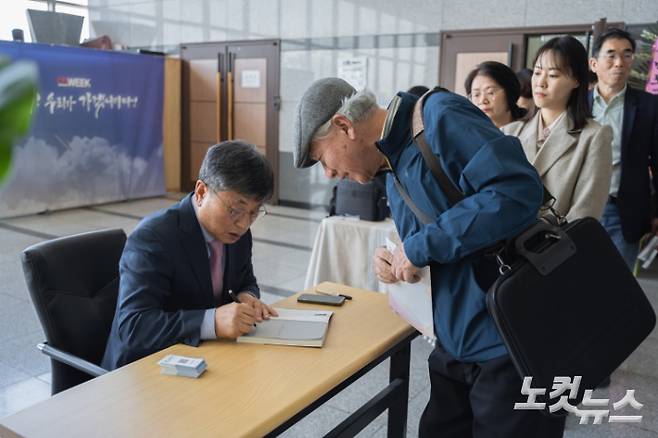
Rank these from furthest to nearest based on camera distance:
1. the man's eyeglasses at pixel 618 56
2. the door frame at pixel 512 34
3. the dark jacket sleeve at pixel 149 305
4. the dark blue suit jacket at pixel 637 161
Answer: the door frame at pixel 512 34 < the man's eyeglasses at pixel 618 56 < the dark blue suit jacket at pixel 637 161 < the dark jacket sleeve at pixel 149 305

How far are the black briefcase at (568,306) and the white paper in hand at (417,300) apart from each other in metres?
0.18

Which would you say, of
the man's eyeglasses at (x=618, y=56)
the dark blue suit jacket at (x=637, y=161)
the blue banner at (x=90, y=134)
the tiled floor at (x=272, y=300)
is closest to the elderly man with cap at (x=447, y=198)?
the tiled floor at (x=272, y=300)

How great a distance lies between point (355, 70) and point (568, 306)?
5.71 meters

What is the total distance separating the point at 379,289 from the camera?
2.97 metres

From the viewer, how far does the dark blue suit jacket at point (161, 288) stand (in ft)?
4.77

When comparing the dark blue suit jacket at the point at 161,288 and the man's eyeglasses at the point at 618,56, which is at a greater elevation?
the man's eyeglasses at the point at 618,56

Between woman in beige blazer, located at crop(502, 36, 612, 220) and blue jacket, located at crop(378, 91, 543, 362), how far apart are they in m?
0.85

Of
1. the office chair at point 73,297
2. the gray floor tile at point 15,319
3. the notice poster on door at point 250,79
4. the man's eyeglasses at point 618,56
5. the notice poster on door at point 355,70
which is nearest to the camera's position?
the office chair at point 73,297

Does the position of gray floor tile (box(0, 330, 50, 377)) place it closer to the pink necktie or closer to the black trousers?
the pink necktie

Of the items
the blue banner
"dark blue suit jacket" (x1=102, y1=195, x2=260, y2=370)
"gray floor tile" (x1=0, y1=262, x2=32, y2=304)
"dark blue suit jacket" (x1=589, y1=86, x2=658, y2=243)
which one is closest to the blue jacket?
"dark blue suit jacket" (x1=102, y1=195, x2=260, y2=370)

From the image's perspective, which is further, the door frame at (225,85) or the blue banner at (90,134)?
the door frame at (225,85)

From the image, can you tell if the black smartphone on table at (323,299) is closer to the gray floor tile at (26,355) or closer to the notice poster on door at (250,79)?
the gray floor tile at (26,355)

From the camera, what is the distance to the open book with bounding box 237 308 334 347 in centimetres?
145

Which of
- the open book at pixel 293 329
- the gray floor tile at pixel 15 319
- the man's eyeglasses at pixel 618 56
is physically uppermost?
the man's eyeglasses at pixel 618 56
